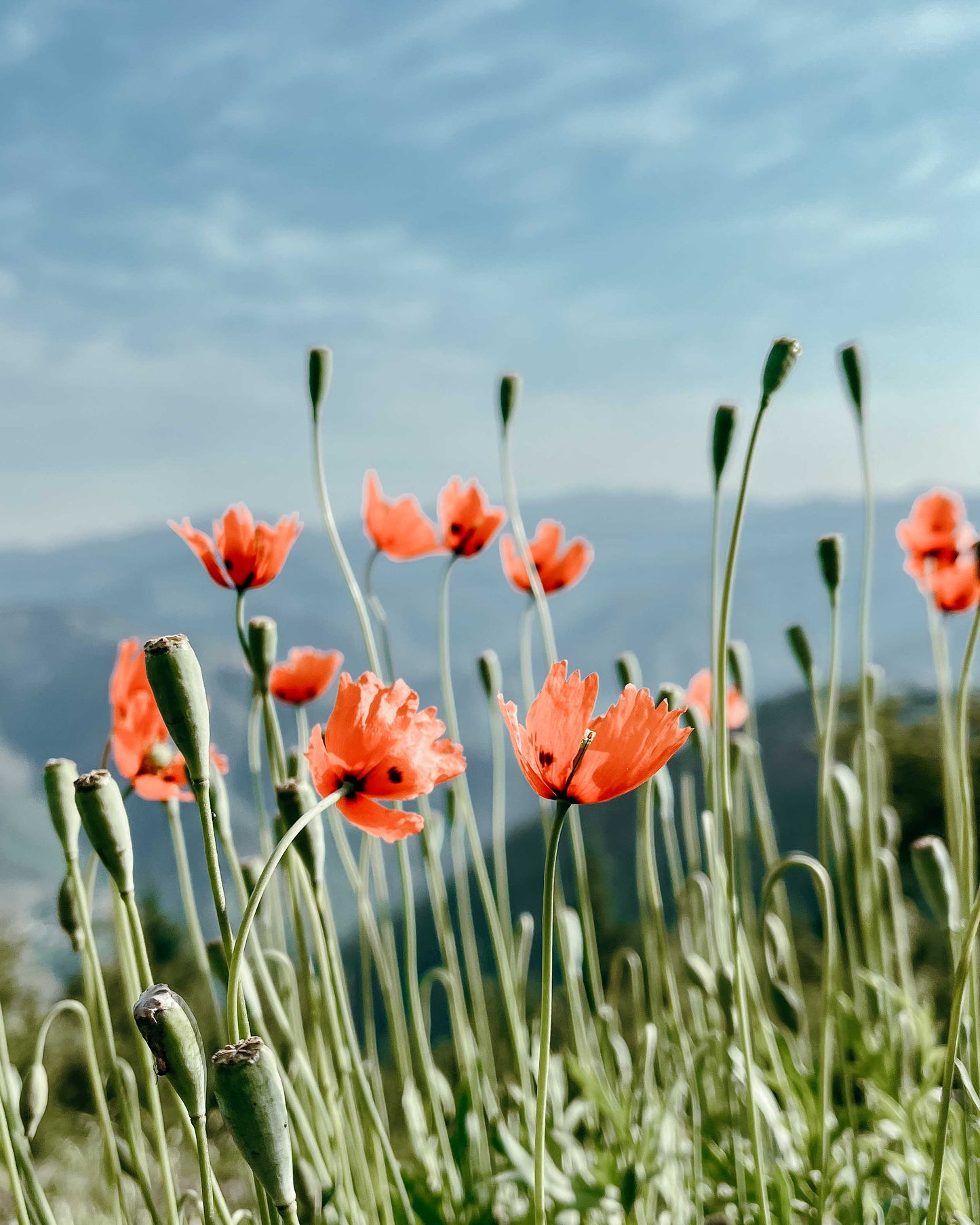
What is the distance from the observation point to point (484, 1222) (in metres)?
1.01

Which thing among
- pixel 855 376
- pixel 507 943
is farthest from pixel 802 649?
pixel 507 943

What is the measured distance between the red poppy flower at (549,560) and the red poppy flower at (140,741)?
664 millimetres

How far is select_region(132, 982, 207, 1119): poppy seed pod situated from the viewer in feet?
1.38

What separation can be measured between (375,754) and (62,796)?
0.71 feet

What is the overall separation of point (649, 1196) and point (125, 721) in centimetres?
80

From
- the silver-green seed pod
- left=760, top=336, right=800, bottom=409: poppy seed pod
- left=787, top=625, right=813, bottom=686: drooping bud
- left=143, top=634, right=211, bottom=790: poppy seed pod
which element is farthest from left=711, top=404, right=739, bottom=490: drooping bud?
the silver-green seed pod

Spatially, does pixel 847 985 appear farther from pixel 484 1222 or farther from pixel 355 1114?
pixel 355 1114

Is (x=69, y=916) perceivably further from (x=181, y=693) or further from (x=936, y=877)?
(x=936, y=877)

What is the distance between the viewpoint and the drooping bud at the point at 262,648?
78 centimetres

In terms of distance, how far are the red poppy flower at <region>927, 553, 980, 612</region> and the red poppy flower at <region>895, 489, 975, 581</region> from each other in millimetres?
18

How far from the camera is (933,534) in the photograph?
145 centimetres

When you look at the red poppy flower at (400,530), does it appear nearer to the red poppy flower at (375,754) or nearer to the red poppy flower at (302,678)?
the red poppy flower at (302,678)

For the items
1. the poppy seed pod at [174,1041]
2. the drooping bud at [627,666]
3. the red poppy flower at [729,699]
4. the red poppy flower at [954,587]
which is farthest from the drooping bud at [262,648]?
the red poppy flower at [954,587]

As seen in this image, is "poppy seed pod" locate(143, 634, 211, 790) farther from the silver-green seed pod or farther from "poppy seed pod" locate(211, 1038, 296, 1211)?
the silver-green seed pod
